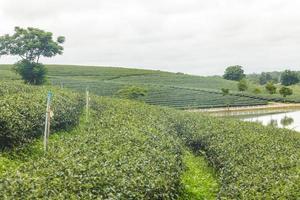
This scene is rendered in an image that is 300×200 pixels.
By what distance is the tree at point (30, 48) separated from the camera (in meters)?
58.1

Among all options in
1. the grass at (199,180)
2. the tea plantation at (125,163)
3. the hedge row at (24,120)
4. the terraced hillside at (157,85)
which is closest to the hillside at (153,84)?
A: the terraced hillside at (157,85)

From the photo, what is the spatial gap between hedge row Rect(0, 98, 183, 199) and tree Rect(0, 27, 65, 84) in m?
44.8

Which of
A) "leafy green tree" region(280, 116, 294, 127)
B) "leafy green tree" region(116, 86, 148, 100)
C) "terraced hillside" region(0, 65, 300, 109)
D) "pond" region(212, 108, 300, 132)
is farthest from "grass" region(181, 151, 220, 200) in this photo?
"leafy green tree" region(116, 86, 148, 100)

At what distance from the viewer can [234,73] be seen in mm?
134000

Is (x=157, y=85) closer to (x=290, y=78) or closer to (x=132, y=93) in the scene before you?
Result: (x=132, y=93)

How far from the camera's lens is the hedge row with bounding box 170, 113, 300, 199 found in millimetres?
10734

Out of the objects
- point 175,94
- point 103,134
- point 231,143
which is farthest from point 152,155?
point 175,94

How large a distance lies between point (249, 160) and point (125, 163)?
Answer: 16.8 ft

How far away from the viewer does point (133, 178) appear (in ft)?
33.2

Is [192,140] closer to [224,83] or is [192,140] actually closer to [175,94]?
[175,94]

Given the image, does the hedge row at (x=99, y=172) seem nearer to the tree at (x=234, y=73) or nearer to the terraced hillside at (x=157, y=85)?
the terraced hillside at (x=157, y=85)

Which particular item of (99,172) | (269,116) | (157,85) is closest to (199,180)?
(99,172)

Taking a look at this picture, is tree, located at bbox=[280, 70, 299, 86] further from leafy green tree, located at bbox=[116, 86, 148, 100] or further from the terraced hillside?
leafy green tree, located at bbox=[116, 86, 148, 100]

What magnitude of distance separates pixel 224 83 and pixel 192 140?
76.7 m
